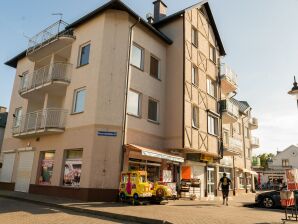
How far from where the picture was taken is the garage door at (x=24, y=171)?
1919 cm

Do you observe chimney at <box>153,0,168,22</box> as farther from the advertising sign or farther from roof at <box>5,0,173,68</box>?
the advertising sign

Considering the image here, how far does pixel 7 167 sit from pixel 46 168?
18.0ft

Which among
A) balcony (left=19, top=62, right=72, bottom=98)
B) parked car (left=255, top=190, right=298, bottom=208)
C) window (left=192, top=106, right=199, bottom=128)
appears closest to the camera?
parked car (left=255, top=190, right=298, bottom=208)

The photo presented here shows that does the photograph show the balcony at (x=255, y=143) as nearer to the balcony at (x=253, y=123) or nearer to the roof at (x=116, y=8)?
the balcony at (x=253, y=123)

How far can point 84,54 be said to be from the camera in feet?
59.5

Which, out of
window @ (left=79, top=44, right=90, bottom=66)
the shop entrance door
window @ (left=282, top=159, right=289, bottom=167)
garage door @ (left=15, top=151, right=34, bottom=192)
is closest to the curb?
garage door @ (left=15, top=151, right=34, bottom=192)

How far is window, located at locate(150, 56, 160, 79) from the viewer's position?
63.1ft

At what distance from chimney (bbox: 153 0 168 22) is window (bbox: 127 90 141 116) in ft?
29.0

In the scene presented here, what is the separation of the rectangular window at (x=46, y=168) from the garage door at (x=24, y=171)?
120 centimetres

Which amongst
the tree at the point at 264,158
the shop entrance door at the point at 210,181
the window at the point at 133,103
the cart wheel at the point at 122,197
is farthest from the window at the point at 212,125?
the tree at the point at 264,158

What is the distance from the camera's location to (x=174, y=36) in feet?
68.0

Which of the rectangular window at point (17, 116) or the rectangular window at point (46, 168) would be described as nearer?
the rectangular window at point (46, 168)

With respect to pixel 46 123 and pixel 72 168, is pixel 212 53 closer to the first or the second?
pixel 46 123

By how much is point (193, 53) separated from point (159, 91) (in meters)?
4.27
